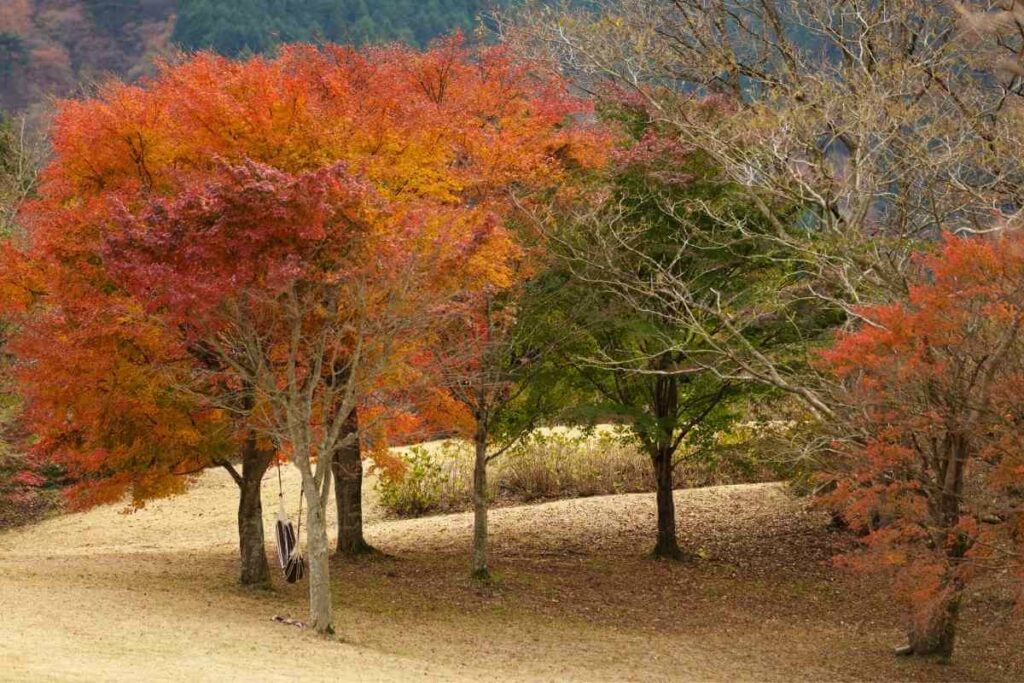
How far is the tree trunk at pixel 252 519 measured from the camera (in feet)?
60.1

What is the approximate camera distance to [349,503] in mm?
22578

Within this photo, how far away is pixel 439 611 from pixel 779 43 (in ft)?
39.8

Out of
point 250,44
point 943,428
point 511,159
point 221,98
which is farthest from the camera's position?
point 250,44

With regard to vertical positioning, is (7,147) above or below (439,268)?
above

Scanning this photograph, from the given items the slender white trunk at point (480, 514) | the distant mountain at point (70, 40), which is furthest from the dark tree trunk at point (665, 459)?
the distant mountain at point (70, 40)

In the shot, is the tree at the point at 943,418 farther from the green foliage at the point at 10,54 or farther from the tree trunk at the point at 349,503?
the green foliage at the point at 10,54

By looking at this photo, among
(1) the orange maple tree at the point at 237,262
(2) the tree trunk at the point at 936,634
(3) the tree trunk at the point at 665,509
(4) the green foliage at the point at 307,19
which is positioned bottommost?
(2) the tree trunk at the point at 936,634

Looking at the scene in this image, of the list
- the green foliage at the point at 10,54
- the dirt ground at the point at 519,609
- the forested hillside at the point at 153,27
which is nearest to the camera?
the dirt ground at the point at 519,609

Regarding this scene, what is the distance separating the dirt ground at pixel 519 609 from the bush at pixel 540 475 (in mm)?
1428

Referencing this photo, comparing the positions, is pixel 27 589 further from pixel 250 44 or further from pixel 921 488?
pixel 250 44

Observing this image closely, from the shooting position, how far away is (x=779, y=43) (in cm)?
2147

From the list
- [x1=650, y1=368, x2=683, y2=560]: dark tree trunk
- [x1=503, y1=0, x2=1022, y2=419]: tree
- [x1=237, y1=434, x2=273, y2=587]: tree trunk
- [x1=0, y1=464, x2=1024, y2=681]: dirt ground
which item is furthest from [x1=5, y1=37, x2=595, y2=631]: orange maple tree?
[x1=650, y1=368, x2=683, y2=560]: dark tree trunk

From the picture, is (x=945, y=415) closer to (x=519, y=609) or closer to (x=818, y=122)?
(x=818, y=122)

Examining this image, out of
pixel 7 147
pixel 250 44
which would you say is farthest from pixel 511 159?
pixel 250 44
